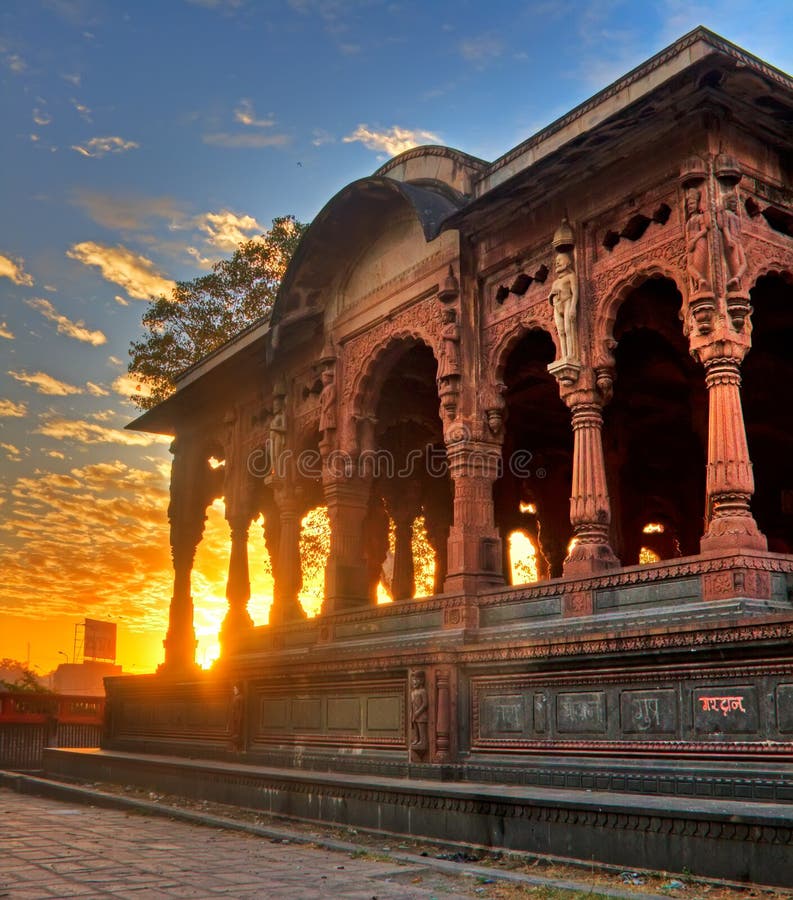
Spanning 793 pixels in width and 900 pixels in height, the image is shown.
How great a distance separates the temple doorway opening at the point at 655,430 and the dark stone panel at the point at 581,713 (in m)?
5.06

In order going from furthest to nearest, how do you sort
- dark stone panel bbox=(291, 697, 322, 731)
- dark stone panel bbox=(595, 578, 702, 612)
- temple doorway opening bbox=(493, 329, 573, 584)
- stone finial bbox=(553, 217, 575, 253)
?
temple doorway opening bbox=(493, 329, 573, 584) → dark stone panel bbox=(291, 697, 322, 731) → stone finial bbox=(553, 217, 575, 253) → dark stone panel bbox=(595, 578, 702, 612)

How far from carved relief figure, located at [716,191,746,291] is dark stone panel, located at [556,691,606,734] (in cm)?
375

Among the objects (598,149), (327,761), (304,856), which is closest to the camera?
(304,856)

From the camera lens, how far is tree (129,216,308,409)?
2556cm

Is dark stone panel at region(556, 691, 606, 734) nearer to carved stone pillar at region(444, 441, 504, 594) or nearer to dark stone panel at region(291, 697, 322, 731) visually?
carved stone pillar at region(444, 441, 504, 594)

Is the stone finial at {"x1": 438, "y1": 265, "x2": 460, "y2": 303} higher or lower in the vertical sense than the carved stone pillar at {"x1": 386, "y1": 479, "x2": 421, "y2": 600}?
higher

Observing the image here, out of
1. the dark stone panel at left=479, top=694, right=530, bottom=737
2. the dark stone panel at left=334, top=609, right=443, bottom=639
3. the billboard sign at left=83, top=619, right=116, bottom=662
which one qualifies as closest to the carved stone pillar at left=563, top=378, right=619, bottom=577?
the dark stone panel at left=479, top=694, right=530, bottom=737

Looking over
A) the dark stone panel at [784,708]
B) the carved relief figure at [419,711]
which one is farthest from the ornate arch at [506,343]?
the dark stone panel at [784,708]

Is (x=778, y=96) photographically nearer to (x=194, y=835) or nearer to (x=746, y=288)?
(x=746, y=288)

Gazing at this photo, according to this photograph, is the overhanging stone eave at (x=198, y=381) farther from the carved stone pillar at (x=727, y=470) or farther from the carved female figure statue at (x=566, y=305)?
the carved stone pillar at (x=727, y=470)

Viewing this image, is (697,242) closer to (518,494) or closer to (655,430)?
(655,430)

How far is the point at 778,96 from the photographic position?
362 inches

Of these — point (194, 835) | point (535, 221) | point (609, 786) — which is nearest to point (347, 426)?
point (535, 221)

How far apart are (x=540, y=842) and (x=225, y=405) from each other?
1229 cm
